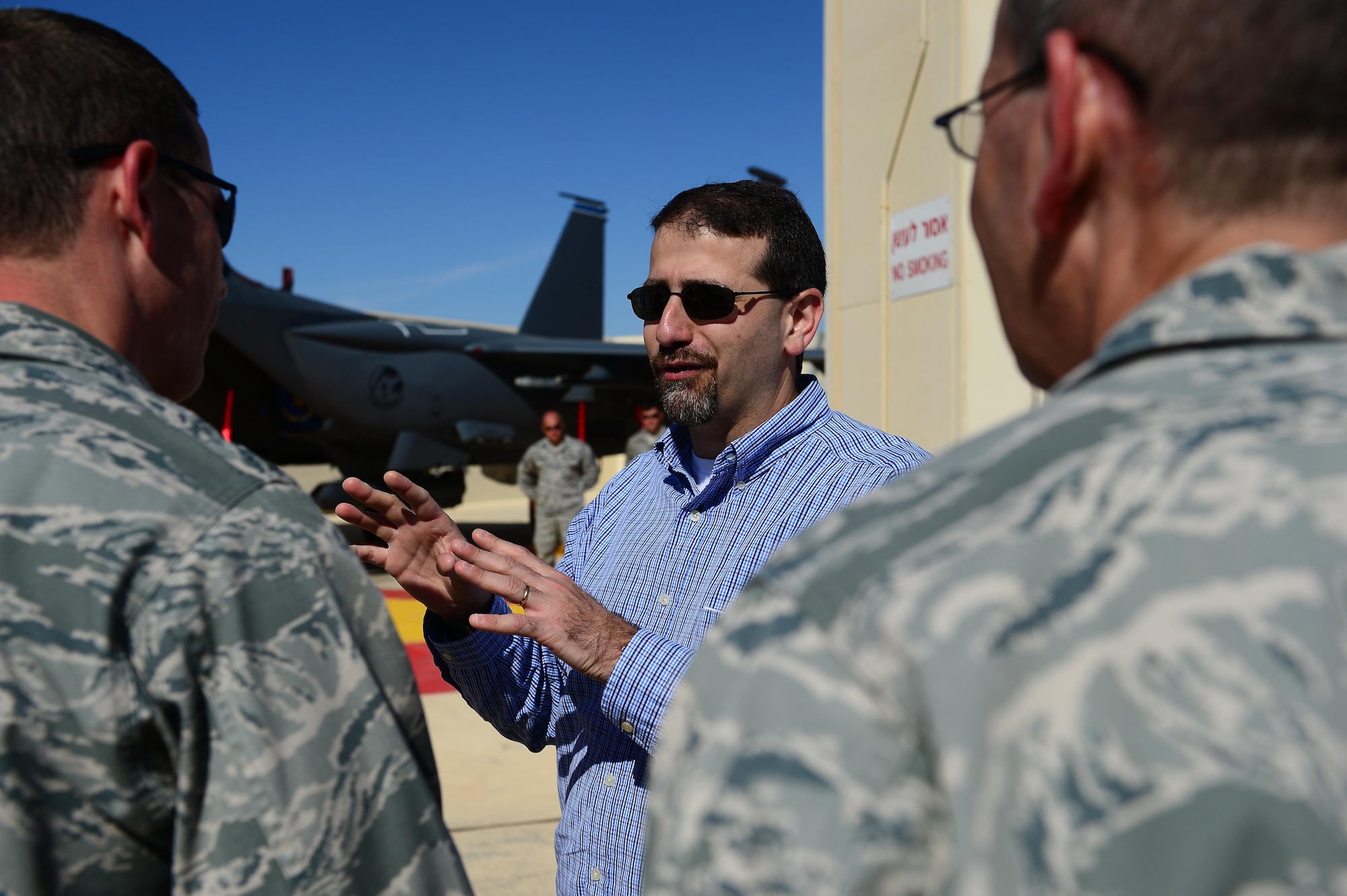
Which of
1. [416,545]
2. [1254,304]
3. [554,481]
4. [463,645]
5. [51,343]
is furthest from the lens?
[554,481]

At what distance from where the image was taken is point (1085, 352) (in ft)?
2.93

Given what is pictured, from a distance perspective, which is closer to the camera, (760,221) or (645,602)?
(645,602)

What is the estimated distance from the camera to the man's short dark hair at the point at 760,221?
2.56m

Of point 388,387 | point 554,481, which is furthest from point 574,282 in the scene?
point 554,481

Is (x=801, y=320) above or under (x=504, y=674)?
above

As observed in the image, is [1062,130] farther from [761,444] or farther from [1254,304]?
[761,444]

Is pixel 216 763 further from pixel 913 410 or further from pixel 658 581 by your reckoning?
pixel 913 410

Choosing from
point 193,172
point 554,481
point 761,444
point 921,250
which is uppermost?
point 921,250

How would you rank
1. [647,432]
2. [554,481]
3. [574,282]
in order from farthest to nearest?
[574,282] < [647,432] < [554,481]

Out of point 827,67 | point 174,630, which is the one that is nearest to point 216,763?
point 174,630

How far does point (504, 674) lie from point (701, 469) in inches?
29.3

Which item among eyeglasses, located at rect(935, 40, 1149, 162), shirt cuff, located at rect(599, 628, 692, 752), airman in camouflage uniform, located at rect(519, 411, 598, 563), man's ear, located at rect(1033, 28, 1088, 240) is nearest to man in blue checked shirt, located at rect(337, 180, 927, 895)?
shirt cuff, located at rect(599, 628, 692, 752)

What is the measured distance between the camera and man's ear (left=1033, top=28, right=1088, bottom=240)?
780 millimetres

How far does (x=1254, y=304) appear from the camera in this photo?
0.70 m
